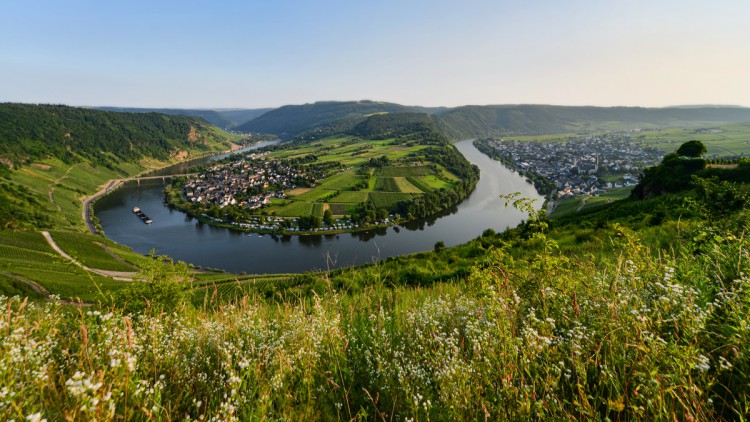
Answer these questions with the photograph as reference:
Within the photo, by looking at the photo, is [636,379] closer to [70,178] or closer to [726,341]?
[726,341]

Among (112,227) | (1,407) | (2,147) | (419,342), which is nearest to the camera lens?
(1,407)

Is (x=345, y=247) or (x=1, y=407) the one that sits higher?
(x=1, y=407)

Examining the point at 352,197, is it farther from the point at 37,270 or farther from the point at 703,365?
the point at 703,365

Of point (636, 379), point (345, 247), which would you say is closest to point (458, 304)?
point (636, 379)

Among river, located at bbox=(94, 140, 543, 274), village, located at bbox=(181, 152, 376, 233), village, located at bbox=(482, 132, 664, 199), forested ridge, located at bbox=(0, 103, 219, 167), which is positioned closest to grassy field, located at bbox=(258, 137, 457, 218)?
village, located at bbox=(181, 152, 376, 233)

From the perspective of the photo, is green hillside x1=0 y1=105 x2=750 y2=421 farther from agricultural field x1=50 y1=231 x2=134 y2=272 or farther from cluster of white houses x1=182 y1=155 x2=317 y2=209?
cluster of white houses x1=182 y1=155 x2=317 y2=209

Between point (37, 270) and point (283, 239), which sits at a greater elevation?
point (37, 270)

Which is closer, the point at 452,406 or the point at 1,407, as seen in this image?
the point at 1,407

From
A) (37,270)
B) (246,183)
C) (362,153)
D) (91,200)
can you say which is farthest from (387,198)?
(91,200)
